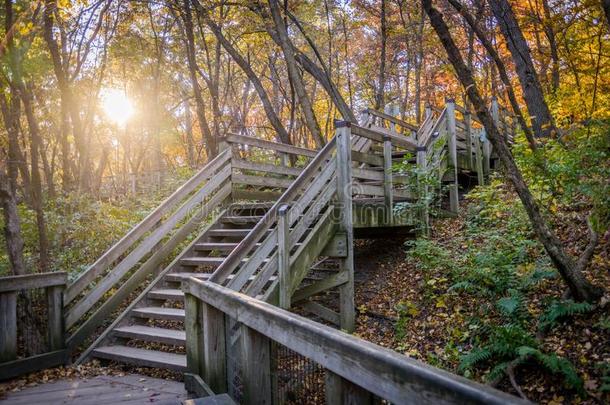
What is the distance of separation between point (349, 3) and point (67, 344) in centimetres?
1494

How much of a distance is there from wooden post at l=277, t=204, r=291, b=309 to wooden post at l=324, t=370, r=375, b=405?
3.34m

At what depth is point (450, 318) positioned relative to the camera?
19.5ft

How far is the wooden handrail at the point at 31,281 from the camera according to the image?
501 cm

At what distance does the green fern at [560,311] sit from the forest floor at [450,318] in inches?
2.9

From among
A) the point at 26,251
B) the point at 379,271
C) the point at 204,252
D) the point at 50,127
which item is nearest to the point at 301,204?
the point at 204,252

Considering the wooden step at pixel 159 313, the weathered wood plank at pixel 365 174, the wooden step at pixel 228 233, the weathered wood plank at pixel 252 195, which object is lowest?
the wooden step at pixel 159 313

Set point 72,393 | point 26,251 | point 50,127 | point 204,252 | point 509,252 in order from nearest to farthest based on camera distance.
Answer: point 72,393 → point 509,252 → point 204,252 → point 26,251 → point 50,127

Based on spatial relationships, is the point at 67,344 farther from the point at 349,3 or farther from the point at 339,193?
the point at 349,3

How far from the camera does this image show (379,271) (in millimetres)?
8391

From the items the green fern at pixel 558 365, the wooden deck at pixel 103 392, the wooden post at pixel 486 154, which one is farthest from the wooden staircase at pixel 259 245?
the green fern at pixel 558 365

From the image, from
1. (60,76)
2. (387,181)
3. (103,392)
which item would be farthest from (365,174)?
(60,76)

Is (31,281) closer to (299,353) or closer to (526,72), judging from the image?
(299,353)

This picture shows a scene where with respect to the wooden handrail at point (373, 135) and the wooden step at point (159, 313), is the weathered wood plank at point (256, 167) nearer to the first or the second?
the wooden handrail at point (373, 135)

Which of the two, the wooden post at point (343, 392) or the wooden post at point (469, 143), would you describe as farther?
the wooden post at point (469, 143)
